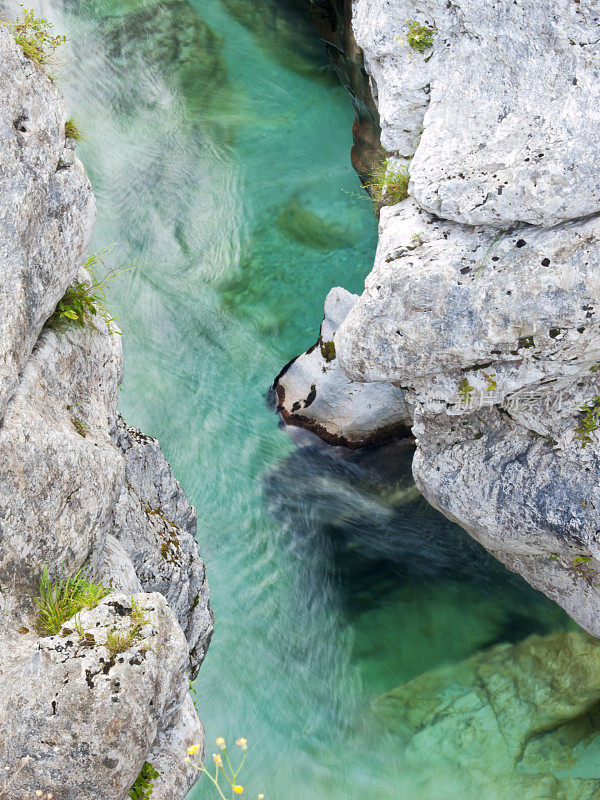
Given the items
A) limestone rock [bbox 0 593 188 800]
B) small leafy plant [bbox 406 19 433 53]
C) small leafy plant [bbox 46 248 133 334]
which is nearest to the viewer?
limestone rock [bbox 0 593 188 800]

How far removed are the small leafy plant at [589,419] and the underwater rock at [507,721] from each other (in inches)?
152

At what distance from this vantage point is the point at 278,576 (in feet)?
29.6

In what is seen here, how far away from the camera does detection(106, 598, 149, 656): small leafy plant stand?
436 centimetres

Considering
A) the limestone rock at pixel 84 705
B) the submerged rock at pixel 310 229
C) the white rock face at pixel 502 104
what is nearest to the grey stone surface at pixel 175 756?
the limestone rock at pixel 84 705

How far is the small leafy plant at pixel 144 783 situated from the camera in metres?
4.54

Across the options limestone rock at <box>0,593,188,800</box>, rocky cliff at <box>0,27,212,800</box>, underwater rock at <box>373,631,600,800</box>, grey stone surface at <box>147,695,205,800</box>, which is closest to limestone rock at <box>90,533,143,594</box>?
rocky cliff at <box>0,27,212,800</box>

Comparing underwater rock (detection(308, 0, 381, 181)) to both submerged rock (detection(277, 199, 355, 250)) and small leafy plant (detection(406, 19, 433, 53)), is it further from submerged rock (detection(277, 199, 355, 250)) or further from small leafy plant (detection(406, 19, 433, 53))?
small leafy plant (detection(406, 19, 433, 53))

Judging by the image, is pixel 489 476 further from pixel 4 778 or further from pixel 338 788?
pixel 4 778

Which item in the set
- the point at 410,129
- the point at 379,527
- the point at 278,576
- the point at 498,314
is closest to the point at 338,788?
the point at 278,576

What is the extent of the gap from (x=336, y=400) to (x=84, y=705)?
21.8 ft

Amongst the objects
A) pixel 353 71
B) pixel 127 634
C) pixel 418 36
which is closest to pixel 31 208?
pixel 127 634

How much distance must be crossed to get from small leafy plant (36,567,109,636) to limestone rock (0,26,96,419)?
4.27ft

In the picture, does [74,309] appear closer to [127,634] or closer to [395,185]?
[127,634]

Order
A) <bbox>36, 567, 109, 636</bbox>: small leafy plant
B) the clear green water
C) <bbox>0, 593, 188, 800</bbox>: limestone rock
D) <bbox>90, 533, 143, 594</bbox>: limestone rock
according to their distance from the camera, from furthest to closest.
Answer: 1. the clear green water
2. <bbox>90, 533, 143, 594</bbox>: limestone rock
3. <bbox>36, 567, 109, 636</bbox>: small leafy plant
4. <bbox>0, 593, 188, 800</bbox>: limestone rock
